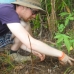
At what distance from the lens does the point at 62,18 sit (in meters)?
3.32

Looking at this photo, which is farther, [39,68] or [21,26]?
[39,68]

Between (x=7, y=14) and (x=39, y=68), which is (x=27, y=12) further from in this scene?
(x=39, y=68)

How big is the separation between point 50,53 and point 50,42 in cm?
73

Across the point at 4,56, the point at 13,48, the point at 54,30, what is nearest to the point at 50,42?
the point at 54,30

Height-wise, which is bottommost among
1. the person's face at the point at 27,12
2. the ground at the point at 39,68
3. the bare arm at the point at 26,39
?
the ground at the point at 39,68

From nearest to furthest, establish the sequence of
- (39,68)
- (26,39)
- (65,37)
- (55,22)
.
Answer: (65,37) < (26,39) < (39,68) < (55,22)

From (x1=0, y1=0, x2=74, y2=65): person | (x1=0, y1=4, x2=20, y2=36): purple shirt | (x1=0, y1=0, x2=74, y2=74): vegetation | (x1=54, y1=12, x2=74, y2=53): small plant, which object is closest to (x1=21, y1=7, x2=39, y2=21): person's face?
(x1=0, y1=0, x2=74, y2=65): person

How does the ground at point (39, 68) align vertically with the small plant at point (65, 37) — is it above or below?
below

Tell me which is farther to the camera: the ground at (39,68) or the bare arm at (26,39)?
the ground at (39,68)

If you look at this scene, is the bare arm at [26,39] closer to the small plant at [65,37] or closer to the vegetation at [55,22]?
the small plant at [65,37]

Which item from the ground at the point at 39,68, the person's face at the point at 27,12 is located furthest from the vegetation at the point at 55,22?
the person's face at the point at 27,12

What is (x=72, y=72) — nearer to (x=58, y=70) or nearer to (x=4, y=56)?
(x=58, y=70)

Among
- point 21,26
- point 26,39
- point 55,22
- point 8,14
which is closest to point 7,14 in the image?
point 8,14

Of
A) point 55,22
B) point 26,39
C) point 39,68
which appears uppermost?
point 26,39
